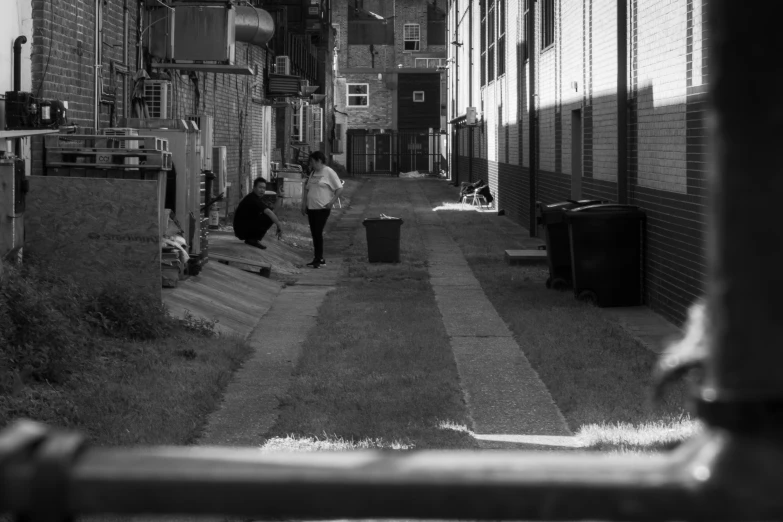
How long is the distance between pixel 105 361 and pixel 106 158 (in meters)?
4.26

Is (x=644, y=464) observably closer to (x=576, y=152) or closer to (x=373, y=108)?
(x=576, y=152)

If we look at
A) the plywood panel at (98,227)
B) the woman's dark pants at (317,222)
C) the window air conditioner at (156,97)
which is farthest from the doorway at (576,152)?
the plywood panel at (98,227)

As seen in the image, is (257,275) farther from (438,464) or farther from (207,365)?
(438,464)

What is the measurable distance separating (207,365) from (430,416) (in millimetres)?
2418

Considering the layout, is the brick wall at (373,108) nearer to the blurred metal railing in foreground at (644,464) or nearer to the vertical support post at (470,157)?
the vertical support post at (470,157)

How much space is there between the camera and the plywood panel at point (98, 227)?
10914 mm

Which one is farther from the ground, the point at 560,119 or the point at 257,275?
the point at 560,119

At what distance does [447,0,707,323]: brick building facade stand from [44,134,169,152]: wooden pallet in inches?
223

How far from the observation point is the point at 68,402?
279 inches

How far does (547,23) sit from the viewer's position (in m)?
23.7

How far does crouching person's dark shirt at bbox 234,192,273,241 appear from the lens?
18203 mm

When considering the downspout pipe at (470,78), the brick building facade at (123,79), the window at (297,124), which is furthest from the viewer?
the downspout pipe at (470,78)

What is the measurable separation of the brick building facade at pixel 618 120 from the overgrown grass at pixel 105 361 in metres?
4.75

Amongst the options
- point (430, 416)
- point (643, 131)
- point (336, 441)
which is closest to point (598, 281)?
point (643, 131)
